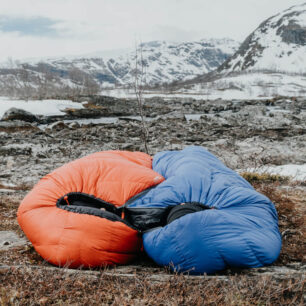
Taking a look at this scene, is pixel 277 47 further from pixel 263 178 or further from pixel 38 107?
pixel 263 178

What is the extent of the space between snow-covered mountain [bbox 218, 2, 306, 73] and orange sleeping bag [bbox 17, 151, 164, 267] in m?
144

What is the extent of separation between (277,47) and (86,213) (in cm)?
16981

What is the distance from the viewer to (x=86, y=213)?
2.57m

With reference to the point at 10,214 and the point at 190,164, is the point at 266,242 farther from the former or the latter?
the point at 10,214

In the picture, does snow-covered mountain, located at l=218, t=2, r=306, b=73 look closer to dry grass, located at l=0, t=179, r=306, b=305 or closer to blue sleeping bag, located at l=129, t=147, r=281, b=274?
blue sleeping bag, located at l=129, t=147, r=281, b=274

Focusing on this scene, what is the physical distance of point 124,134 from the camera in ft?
49.2

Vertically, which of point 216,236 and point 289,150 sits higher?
point 216,236

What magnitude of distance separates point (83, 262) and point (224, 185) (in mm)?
1567

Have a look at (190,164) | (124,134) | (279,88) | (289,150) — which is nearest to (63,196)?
(190,164)

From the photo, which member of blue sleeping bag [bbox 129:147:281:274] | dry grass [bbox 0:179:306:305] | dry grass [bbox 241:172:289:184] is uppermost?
blue sleeping bag [bbox 129:147:281:274]

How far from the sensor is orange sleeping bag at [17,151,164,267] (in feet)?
8.01

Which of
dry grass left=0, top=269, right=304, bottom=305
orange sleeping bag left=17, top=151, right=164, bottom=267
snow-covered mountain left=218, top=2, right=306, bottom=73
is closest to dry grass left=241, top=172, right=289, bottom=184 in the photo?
orange sleeping bag left=17, top=151, right=164, bottom=267

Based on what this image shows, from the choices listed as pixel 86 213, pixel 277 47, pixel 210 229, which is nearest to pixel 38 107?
pixel 86 213

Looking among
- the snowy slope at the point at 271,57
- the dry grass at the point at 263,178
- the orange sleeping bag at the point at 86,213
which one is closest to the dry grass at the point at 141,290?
the orange sleeping bag at the point at 86,213
